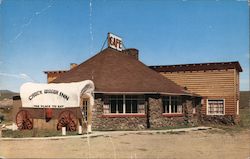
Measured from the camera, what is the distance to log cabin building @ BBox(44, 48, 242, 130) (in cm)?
2372

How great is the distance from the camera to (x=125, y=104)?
24.0 m

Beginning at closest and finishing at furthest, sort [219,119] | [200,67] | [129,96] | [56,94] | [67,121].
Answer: [67,121] < [56,94] < [129,96] < [219,119] < [200,67]

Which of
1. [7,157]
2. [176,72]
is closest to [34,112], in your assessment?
[7,157]

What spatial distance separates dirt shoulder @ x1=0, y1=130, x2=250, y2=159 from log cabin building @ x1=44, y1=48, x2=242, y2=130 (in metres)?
4.90

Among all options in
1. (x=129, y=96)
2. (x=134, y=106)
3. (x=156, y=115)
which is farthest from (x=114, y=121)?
(x=156, y=115)

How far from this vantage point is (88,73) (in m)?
26.2

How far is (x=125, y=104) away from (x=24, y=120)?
6446 mm

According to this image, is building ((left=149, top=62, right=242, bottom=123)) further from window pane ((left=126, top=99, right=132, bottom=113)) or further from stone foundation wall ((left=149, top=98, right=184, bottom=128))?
window pane ((left=126, top=99, right=132, bottom=113))

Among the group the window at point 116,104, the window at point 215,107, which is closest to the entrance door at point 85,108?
the window at point 116,104

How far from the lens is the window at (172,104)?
2580 centimetres

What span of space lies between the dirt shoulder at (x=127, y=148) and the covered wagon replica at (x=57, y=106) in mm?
3218

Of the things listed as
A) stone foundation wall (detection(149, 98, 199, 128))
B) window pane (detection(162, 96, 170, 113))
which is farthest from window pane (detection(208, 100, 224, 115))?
window pane (detection(162, 96, 170, 113))

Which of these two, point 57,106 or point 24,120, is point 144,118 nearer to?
point 57,106

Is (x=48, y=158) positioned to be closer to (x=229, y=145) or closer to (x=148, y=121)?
(x=229, y=145)
